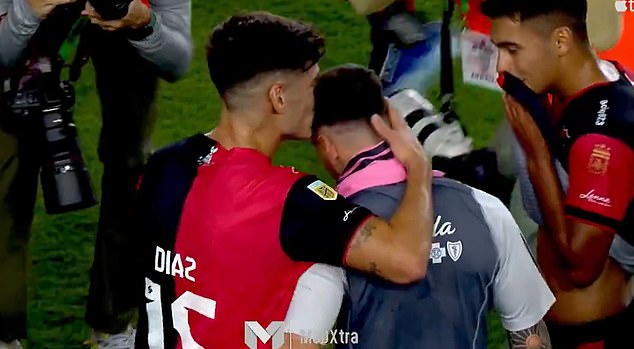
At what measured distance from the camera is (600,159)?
219cm

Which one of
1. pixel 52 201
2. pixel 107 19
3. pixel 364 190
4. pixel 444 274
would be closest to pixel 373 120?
pixel 364 190

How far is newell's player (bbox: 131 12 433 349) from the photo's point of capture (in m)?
1.91

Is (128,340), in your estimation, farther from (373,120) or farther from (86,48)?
(373,120)

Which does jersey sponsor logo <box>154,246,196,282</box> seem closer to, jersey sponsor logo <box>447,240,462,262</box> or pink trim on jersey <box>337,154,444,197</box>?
pink trim on jersey <box>337,154,444,197</box>

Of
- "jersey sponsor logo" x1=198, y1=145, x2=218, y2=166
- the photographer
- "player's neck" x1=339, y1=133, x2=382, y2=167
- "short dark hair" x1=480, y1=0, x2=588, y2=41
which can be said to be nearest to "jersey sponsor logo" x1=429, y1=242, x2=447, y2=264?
"player's neck" x1=339, y1=133, x2=382, y2=167

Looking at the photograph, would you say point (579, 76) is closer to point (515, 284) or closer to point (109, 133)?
point (515, 284)

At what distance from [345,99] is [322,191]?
0.18 m

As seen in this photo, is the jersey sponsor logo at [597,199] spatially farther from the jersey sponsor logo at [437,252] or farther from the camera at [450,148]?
the jersey sponsor logo at [437,252]

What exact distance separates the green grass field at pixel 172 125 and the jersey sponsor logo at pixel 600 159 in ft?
0.88

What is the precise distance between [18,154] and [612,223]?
4.16ft

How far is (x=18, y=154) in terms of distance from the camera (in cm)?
236

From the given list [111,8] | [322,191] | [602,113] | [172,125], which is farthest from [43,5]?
[602,113]

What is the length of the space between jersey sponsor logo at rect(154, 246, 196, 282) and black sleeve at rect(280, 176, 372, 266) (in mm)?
184

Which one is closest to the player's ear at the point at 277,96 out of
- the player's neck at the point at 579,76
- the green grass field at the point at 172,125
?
the green grass field at the point at 172,125
